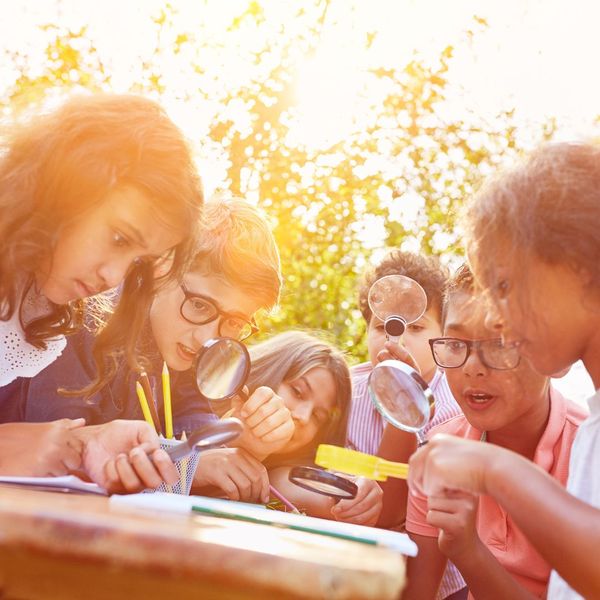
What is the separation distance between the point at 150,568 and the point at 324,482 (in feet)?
4.97

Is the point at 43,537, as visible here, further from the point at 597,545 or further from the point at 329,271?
the point at 329,271

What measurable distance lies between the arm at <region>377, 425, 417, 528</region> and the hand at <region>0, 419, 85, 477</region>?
138 cm

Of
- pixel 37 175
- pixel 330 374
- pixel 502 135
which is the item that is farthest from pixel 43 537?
pixel 502 135

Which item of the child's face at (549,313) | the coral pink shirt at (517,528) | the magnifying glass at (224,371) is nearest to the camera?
the child's face at (549,313)

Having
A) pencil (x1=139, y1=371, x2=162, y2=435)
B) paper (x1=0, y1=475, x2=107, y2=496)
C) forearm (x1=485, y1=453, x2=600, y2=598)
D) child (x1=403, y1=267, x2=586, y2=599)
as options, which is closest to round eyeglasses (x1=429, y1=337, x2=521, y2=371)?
child (x1=403, y1=267, x2=586, y2=599)

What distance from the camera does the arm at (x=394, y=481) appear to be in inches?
118

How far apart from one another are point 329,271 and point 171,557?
651cm

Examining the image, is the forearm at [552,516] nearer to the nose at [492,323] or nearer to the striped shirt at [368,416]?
the nose at [492,323]

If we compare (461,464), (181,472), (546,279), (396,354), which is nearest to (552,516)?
(461,464)

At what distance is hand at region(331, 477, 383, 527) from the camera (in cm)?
251

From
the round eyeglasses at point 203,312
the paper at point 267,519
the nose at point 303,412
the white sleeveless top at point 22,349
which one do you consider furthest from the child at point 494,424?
the white sleeveless top at point 22,349

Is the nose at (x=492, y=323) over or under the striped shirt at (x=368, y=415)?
Result: over

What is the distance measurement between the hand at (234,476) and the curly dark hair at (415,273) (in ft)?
6.12

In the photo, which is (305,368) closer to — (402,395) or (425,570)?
(425,570)
